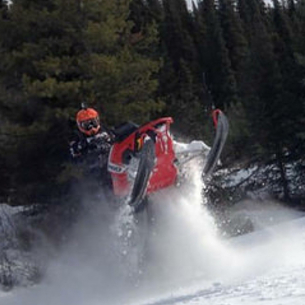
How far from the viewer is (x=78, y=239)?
16.3 m

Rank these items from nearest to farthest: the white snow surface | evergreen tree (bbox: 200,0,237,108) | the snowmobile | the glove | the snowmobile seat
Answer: the white snow surface
the snowmobile
the snowmobile seat
the glove
evergreen tree (bbox: 200,0,237,108)

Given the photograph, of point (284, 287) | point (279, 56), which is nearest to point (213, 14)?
point (279, 56)

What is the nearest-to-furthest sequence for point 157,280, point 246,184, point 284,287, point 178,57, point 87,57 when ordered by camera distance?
1. point 284,287
2. point 157,280
3. point 87,57
4. point 246,184
5. point 178,57

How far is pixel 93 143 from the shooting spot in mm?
11477

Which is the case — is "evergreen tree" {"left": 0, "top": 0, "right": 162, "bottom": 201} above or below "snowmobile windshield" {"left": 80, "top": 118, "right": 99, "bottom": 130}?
above

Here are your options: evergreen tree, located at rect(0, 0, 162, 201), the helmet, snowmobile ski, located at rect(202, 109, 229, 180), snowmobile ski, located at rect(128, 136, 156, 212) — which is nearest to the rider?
the helmet

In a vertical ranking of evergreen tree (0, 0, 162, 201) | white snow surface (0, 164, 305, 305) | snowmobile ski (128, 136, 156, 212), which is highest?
evergreen tree (0, 0, 162, 201)

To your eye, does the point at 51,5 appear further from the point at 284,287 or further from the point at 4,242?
the point at 284,287

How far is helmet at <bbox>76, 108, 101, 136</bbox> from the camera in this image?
10984mm

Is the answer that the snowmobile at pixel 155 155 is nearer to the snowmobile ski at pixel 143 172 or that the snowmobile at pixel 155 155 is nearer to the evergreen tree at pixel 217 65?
the snowmobile ski at pixel 143 172

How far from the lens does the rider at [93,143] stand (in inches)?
434

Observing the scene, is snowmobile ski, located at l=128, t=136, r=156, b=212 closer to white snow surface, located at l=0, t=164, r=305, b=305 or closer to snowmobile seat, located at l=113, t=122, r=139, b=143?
snowmobile seat, located at l=113, t=122, r=139, b=143

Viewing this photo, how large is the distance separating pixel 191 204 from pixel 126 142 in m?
1.42

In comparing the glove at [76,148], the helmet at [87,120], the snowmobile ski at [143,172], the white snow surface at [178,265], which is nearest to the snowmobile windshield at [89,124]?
the helmet at [87,120]
